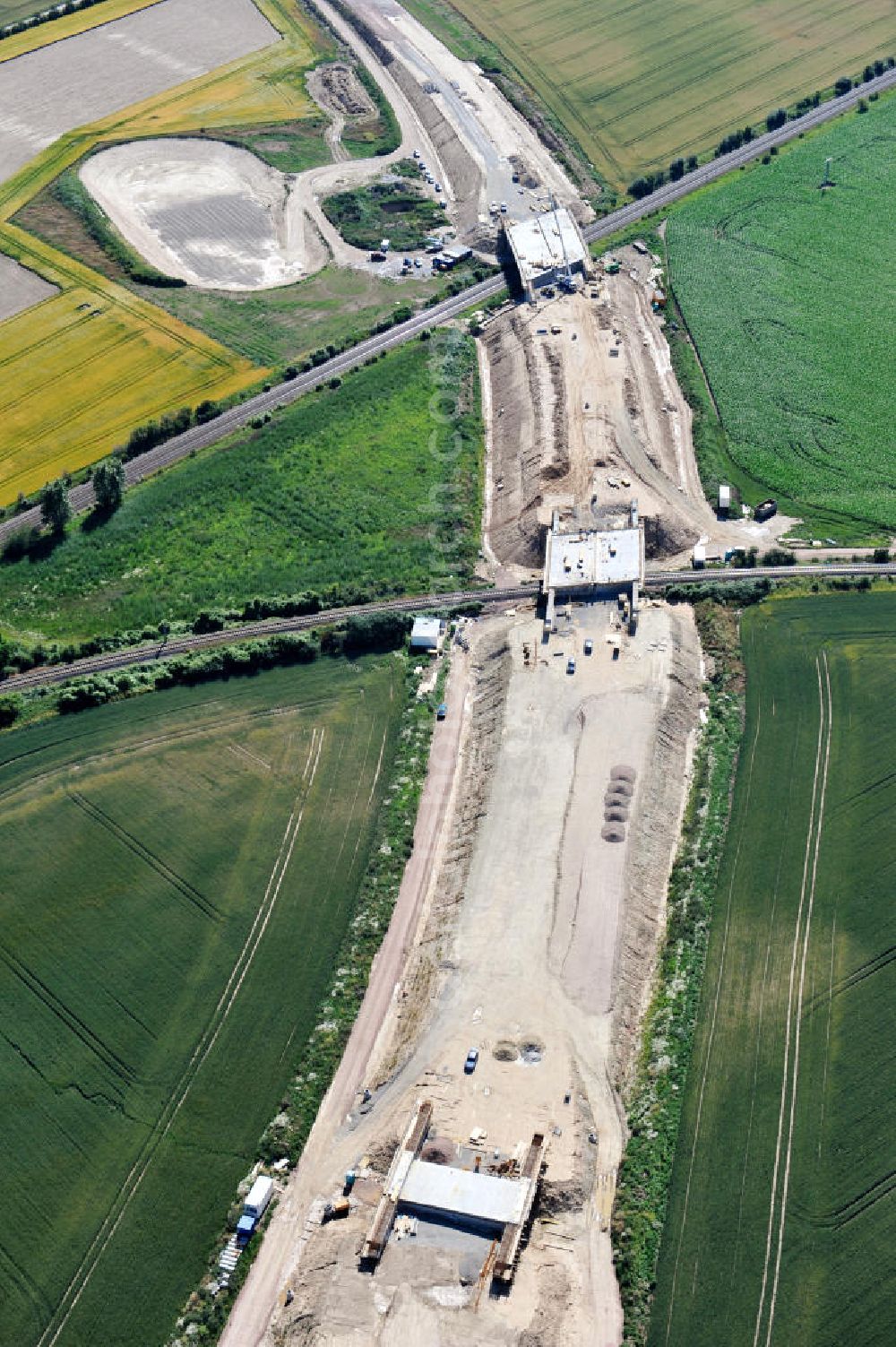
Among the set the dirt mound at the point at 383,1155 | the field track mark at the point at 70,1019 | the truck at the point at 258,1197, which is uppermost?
the field track mark at the point at 70,1019

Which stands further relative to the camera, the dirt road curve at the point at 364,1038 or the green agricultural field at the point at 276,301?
the green agricultural field at the point at 276,301

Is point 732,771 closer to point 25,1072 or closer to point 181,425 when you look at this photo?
point 25,1072

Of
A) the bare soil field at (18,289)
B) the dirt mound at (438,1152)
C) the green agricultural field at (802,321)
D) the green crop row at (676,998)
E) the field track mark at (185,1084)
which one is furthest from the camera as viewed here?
the bare soil field at (18,289)

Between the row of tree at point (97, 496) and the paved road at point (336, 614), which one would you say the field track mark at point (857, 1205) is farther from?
the row of tree at point (97, 496)

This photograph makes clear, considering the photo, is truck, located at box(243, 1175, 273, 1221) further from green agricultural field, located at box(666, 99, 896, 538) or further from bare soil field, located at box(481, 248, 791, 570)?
green agricultural field, located at box(666, 99, 896, 538)

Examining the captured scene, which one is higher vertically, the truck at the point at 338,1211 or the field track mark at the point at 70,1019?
the field track mark at the point at 70,1019

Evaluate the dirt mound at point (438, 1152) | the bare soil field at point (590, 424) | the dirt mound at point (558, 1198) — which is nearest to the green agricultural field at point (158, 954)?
the dirt mound at point (438, 1152)

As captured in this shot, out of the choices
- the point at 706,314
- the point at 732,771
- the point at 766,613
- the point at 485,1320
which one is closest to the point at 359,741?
the point at 732,771
